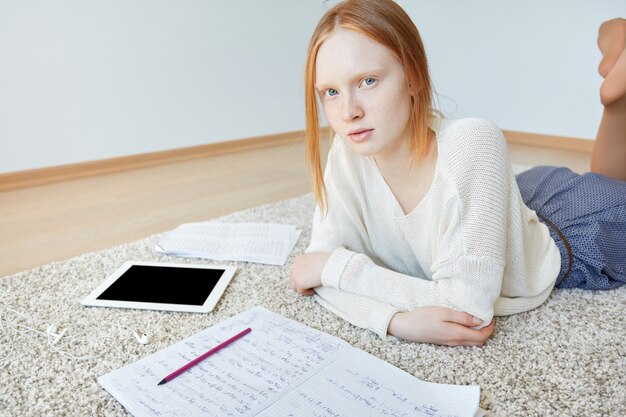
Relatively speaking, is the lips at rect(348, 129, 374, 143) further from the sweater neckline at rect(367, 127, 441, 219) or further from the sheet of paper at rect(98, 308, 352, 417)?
the sheet of paper at rect(98, 308, 352, 417)

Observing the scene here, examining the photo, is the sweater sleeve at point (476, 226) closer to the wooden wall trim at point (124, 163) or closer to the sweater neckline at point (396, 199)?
the sweater neckline at point (396, 199)

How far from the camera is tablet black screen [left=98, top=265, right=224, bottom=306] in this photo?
1.07 metres

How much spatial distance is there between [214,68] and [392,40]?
2066mm

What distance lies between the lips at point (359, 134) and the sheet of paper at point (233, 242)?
1.63 feet

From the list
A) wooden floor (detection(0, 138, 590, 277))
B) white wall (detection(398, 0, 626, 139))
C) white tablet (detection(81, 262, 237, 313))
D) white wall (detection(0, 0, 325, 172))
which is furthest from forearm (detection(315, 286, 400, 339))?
white wall (detection(398, 0, 626, 139))

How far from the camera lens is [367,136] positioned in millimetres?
854

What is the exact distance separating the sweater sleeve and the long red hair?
0.07 m

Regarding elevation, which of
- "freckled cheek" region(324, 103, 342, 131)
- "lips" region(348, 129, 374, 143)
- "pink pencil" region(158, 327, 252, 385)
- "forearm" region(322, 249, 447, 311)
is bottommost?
"pink pencil" region(158, 327, 252, 385)

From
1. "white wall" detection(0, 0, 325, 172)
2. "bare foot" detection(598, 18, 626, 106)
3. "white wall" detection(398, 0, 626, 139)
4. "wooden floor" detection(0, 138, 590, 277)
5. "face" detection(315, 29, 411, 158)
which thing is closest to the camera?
"face" detection(315, 29, 411, 158)

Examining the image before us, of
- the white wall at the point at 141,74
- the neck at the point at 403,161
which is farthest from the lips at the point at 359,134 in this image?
the white wall at the point at 141,74

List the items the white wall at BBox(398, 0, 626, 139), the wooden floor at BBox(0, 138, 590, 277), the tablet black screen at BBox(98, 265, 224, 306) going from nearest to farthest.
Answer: the tablet black screen at BBox(98, 265, 224, 306) → the wooden floor at BBox(0, 138, 590, 277) → the white wall at BBox(398, 0, 626, 139)

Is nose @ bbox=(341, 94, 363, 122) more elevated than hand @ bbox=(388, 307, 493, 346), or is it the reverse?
nose @ bbox=(341, 94, 363, 122)

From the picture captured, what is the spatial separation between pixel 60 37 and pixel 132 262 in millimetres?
1345

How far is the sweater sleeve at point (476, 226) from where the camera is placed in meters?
0.85
